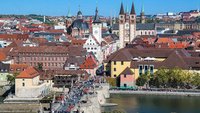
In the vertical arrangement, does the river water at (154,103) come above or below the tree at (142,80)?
below

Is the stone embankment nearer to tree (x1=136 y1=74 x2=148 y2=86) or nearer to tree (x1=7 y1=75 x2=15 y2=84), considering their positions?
tree (x1=7 y1=75 x2=15 y2=84)

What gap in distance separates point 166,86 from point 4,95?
13483 millimetres

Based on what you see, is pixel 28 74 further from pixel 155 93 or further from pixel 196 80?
pixel 196 80

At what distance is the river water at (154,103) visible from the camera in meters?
33.2

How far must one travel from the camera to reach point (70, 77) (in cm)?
4141

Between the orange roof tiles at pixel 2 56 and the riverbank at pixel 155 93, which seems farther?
the orange roof tiles at pixel 2 56

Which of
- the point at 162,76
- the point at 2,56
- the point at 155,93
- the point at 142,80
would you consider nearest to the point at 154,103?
the point at 155,93

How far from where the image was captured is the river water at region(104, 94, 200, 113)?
33188mm

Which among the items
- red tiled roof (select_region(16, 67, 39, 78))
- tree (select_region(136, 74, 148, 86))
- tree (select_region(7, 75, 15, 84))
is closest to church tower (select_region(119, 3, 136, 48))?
tree (select_region(136, 74, 148, 86))

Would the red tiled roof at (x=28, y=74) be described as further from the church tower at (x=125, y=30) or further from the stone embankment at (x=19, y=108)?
the church tower at (x=125, y=30)

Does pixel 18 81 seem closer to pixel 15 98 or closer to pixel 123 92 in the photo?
pixel 15 98

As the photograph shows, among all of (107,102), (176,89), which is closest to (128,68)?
(176,89)

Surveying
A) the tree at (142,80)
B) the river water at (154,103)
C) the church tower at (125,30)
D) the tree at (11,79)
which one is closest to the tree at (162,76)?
the tree at (142,80)

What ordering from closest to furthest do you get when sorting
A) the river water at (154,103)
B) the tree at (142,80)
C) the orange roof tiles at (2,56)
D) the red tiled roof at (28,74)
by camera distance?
1. the river water at (154,103)
2. the red tiled roof at (28,74)
3. the tree at (142,80)
4. the orange roof tiles at (2,56)
